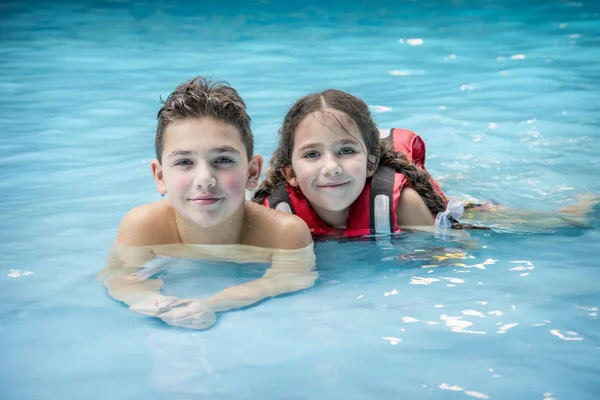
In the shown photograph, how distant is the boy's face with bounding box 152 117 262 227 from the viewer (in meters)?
3.53

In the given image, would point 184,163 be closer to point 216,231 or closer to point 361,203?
point 216,231

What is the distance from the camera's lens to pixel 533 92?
26.3 ft

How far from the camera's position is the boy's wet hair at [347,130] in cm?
417

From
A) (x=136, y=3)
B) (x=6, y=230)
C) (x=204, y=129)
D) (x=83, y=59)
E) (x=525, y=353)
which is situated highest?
(x=136, y=3)

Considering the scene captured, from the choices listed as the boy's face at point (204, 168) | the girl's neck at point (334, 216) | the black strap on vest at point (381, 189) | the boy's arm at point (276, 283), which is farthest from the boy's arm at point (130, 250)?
the black strap on vest at point (381, 189)

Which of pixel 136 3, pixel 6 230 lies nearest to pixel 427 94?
pixel 6 230

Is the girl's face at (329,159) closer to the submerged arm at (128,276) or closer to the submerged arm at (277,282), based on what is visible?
the submerged arm at (277,282)

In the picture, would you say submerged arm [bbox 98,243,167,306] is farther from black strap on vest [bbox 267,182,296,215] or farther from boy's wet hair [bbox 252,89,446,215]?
boy's wet hair [bbox 252,89,446,215]

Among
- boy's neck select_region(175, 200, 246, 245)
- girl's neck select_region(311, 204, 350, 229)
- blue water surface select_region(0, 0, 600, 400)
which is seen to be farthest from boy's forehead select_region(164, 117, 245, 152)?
girl's neck select_region(311, 204, 350, 229)

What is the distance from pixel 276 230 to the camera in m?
3.85

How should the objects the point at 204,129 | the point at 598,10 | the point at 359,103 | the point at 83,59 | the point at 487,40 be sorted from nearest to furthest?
the point at 204,129
the point at 359,103
the point at 83,59
the point at 487,40
the point at 598,10

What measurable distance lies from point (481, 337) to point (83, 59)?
26.9 ft

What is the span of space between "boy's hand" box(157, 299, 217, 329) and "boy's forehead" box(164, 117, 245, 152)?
2.41ft

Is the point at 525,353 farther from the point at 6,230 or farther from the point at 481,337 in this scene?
the point at 6,230
